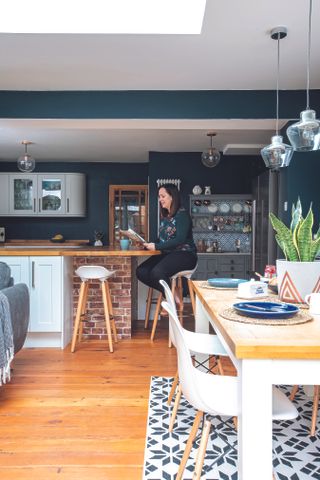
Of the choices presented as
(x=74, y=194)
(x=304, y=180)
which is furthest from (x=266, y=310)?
(x=74, y=194)

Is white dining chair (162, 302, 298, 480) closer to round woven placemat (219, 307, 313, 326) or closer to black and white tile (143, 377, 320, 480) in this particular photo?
round woven placemat (219, 307, 313, 326)

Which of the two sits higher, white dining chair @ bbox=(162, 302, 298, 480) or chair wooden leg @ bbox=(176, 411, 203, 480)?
white dining chair @ bbox=(162, 302, 298, 480)

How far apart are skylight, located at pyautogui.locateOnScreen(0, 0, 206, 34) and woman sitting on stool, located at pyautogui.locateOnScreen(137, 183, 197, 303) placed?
1.45m

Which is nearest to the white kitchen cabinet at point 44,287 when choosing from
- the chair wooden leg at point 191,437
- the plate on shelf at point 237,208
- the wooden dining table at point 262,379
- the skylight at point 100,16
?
the skylight at point 100,16

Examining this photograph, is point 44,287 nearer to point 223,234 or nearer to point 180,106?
point 180,106

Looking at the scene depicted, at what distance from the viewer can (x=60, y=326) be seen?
13.5 feet

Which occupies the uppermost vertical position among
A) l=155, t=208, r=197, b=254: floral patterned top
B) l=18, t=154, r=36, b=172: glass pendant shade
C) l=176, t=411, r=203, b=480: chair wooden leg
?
l=18, t=154, r=36, b=172: glass pendant shade

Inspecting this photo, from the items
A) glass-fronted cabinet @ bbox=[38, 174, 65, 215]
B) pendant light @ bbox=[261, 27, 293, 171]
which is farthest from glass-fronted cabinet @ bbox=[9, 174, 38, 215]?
A: pendant light @ bbox=[261, 27, 293, 171]

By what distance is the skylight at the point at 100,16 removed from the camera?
124 inches

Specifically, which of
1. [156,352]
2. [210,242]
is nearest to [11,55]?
[156,352]

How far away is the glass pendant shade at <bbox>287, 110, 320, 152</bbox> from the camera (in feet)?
8.22

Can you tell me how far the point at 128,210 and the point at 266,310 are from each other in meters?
6.89

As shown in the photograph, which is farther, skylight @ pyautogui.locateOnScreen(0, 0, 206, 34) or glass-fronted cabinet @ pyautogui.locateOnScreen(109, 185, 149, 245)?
glass-fronted cabinet @ pyautogui.locateOnScreen(109, 185, 149, 245)

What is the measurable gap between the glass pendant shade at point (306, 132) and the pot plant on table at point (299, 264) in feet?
2.58
